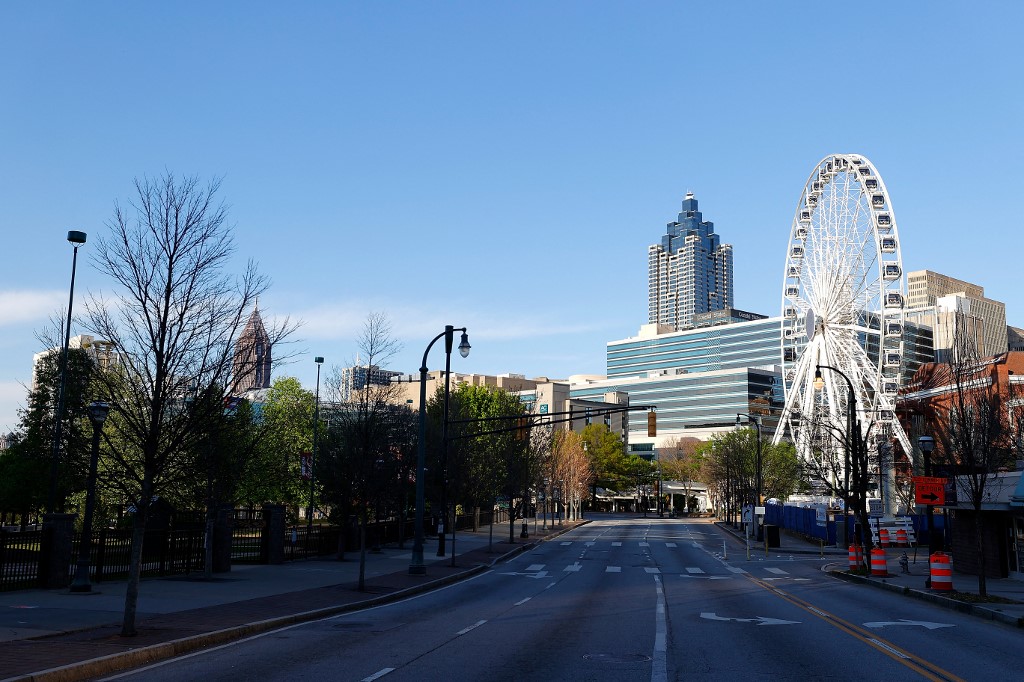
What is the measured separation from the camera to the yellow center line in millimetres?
12734

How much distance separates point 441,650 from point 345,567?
20509mm

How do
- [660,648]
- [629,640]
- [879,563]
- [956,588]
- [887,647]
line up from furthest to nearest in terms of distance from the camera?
[879,563] → [956,588] → [629,640] → [887,647] → [660,648]

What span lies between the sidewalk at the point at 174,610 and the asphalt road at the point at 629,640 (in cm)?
66

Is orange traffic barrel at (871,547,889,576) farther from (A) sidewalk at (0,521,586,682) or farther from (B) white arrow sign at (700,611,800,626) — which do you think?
(A) sidewalk at (0,521,586,682)

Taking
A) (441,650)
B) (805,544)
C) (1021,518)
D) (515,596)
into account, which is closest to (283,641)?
(441,650)

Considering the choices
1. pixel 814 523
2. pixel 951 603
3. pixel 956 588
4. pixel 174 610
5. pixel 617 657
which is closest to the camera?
pixel 617 657

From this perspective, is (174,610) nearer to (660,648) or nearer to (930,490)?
(660,648)

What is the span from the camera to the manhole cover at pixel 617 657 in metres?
13.8

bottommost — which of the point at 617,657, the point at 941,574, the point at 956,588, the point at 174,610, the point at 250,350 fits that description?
the point at 956,588

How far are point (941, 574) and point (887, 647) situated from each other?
11.9 meters

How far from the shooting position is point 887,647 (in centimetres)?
1536

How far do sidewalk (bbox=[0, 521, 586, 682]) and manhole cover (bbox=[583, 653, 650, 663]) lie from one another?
6542 millimetres

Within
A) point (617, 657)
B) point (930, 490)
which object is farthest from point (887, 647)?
point (930, 490)

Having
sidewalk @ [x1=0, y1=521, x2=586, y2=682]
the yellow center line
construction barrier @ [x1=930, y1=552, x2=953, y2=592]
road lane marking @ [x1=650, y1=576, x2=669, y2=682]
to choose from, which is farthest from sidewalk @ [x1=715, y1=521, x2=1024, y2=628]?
sidewalk @ [x1=0, y1=521, x2=586, y2=682]
